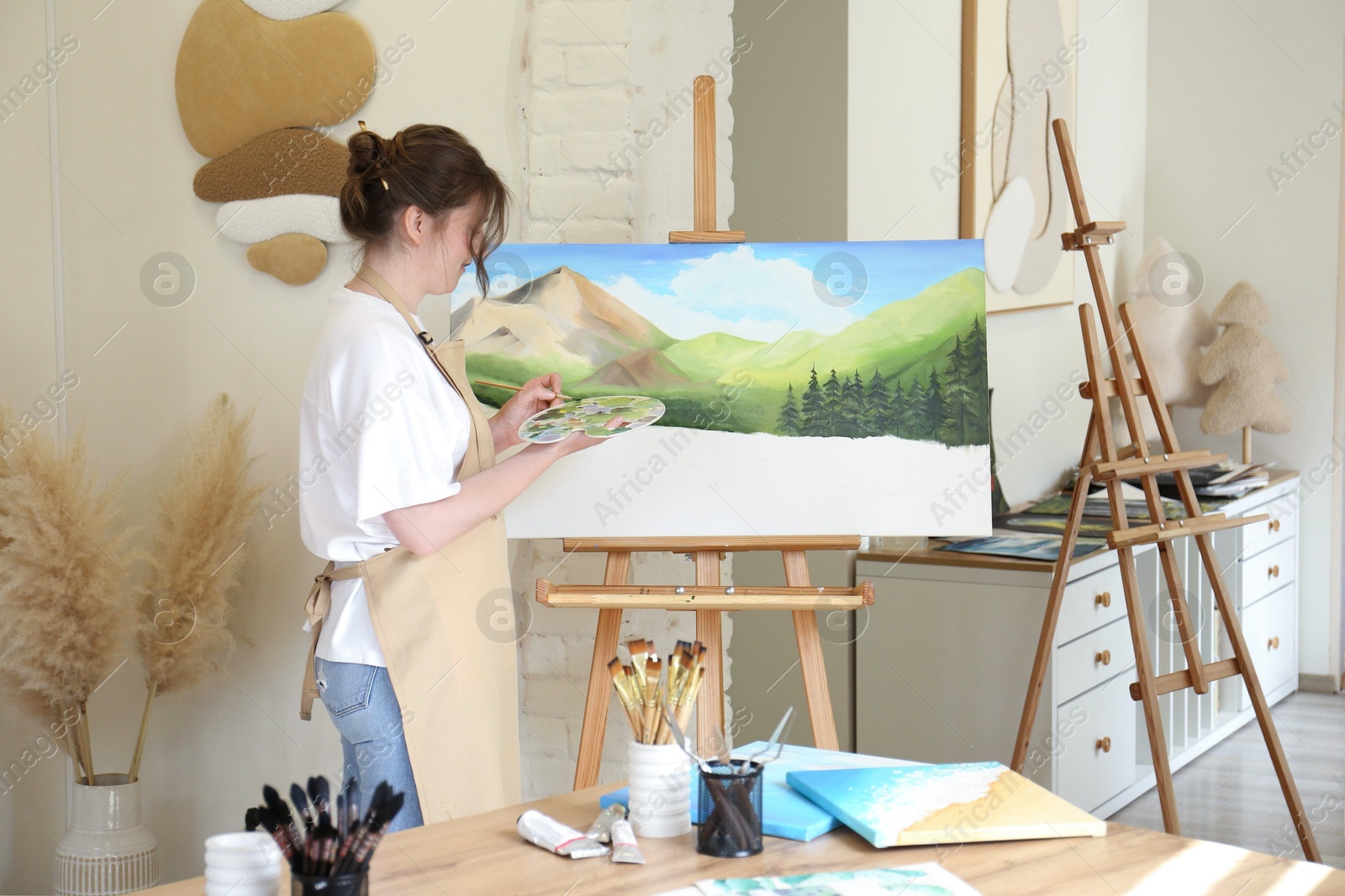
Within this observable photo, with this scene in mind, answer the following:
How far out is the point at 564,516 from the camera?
6.83 feet

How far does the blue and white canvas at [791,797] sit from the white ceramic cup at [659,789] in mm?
24

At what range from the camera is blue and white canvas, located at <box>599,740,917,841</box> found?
1.25m

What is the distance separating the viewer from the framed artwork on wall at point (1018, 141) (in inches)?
136

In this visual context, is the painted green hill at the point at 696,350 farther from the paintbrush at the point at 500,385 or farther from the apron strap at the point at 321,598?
the apron strap at the point at 321,598

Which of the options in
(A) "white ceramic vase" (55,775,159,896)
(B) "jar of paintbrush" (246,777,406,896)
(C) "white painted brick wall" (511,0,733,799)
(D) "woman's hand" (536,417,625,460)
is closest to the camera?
(B) "jar of paintbrush" (246,777,406,896)

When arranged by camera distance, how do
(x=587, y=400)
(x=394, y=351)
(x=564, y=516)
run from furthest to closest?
(x=564, y=516), (x=587, y=400), (x=394, y=351)

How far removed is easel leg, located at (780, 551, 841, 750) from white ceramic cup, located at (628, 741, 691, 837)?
748mm

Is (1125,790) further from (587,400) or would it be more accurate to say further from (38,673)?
(38,673)

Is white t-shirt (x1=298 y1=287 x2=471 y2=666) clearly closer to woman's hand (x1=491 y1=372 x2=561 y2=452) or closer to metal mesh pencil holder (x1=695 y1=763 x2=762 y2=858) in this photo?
woman's hand (x1=491 y1=372 x2=561 y2=452)

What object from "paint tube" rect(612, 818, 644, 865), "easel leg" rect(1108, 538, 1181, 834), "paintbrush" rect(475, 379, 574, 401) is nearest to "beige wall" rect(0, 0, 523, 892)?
"paintbrush" rect(475, 379, 574, 401)

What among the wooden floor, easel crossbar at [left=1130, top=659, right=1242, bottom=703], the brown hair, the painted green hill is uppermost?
the brown hair

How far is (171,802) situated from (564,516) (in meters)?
1.18

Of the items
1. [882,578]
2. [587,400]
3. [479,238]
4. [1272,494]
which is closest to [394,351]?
[479,238]

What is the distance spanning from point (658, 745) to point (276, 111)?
1732mm
